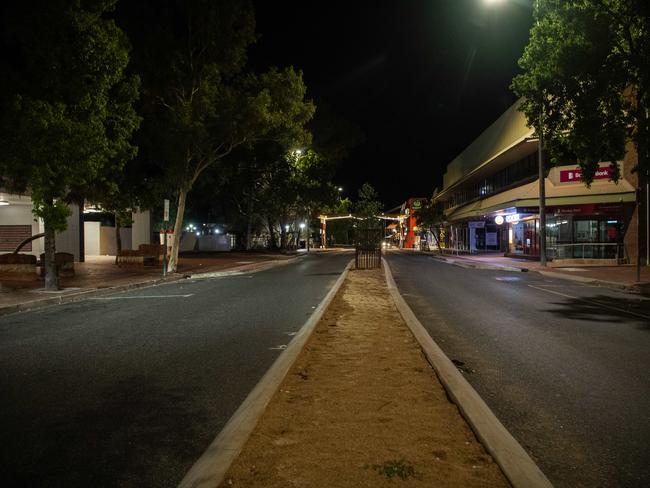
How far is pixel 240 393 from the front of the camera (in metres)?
5.52

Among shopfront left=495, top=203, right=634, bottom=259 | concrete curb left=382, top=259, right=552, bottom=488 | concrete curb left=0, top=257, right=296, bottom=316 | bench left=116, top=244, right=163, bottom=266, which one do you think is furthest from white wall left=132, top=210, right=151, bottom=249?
concrete curb left=382, top=259, right=552, bottom=488

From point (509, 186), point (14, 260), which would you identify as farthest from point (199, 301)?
point (509, 186)

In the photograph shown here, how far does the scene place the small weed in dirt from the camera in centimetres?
336

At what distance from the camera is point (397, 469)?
343cm

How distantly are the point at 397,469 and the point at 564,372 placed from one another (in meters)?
3.80

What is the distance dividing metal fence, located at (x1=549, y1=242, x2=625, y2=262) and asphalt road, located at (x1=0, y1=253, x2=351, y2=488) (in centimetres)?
2223

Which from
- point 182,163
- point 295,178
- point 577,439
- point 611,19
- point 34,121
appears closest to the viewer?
point 577,439

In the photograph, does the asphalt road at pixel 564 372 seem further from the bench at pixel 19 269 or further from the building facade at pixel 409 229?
the building facade at pixel 409 229

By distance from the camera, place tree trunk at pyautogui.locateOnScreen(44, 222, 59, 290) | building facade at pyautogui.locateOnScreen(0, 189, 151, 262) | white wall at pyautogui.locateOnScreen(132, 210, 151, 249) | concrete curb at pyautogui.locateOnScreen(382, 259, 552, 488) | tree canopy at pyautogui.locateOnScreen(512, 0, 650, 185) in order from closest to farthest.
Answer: concrete curb at pyautogui.locateOnScreen(382, 259, 552, 488), tree canopy at pyautogui.locateOnScreen(512, 0, 650, 185), tree trunk at pyautogui.locateOnScreen(44, 222, 59, 290), building facade at pyautogui.locateOnScreen(0, 189, 151, 262), white wall at pyautogui.locateOnScreen(132, 210, 151, 249)

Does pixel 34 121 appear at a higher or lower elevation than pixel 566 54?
lower

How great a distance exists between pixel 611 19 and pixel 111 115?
14198 millimetres

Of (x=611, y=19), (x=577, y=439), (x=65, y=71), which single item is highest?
(x=611, y=19)

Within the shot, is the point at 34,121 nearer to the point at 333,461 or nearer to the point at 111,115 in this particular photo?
the point at 111,115

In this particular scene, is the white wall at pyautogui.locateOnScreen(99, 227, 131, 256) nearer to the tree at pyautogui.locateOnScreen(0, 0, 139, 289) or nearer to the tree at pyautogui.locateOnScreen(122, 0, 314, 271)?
the tree at pyautogui.locateOnScreen(122, 0, 314, 271)
